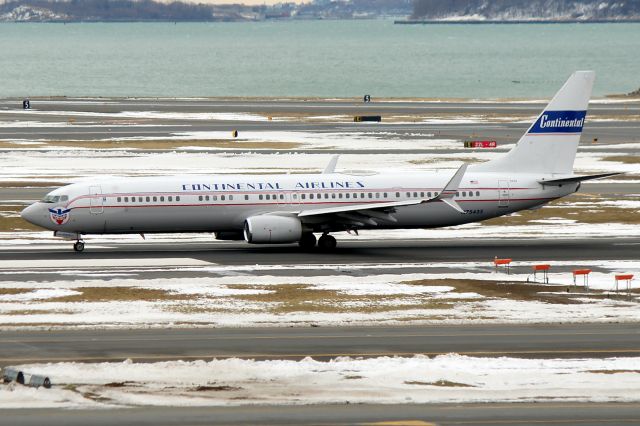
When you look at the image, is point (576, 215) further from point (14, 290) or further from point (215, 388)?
point (215, 388)

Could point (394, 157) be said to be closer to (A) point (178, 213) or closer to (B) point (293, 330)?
(A) point (178, 213)

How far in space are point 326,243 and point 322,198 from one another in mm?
2207

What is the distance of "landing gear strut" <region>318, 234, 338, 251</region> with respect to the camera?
6247 centimetres

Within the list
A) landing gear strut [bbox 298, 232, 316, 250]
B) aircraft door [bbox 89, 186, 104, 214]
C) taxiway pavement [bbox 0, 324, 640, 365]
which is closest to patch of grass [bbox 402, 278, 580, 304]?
taxiway pavement [bbox 0, 324, 640, 365]

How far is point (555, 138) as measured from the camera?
65.3 m

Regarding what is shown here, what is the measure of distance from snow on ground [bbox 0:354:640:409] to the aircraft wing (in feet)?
72.5

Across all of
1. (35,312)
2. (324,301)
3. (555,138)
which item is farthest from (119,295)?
(555,138)

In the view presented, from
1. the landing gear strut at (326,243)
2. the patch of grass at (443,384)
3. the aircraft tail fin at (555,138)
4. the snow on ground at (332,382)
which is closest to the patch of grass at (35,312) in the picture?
the snow on ground at (332,382)

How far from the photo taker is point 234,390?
34.4m

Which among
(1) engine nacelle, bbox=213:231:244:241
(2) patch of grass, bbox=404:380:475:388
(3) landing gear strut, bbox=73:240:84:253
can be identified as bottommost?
(2) patch of grass, bbox=404:380:475:388

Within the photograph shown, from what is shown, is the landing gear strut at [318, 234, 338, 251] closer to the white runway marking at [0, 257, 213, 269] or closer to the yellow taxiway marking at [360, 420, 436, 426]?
the white runway marking at [0, 257, 213, 269]

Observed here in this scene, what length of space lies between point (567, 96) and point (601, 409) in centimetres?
3575

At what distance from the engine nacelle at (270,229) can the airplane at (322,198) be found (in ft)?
0.15

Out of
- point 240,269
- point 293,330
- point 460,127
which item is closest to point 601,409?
point 293,330
